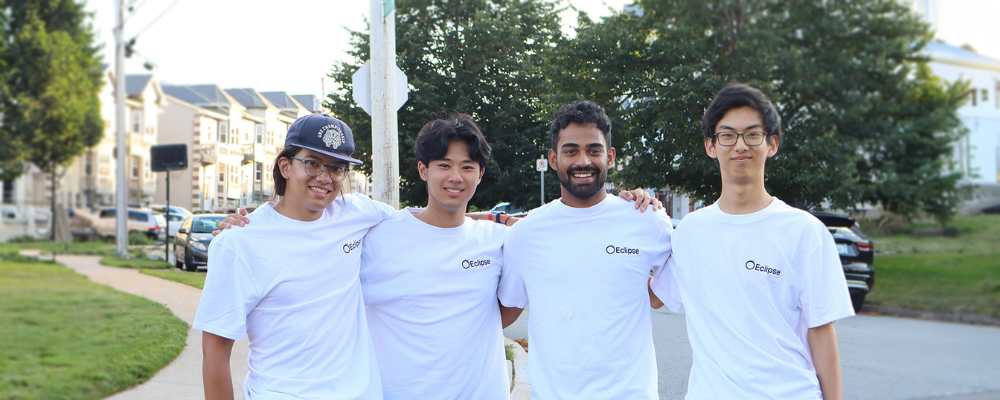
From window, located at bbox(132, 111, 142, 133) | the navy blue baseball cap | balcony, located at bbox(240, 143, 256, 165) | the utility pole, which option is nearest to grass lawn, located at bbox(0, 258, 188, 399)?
window, located at bbox(132, 111, 142, 133)

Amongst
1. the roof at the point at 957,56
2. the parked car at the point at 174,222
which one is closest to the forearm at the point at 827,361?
the roof at the point at 957,56

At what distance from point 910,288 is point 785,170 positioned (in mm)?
3217

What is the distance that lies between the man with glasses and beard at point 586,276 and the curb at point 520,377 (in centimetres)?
244

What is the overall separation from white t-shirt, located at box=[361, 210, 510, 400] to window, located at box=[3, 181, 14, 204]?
7.06 feet

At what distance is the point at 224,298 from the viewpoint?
7.73 ft

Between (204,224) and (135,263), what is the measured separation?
1.74ft

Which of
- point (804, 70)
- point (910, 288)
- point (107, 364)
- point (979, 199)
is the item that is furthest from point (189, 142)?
point (910, 288)

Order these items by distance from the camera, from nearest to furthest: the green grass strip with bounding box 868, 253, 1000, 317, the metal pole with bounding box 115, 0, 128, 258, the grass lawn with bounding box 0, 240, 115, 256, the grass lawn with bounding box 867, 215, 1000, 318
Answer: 1. the grass lawn with bounding box 0, 240, 115, 256
2. the metal pole with bounding box 115, 0, 128, 258
3. the grass lawn with bounding box 867, 215, 1000, 318
4. the green grass strip with bounding box 868, 253, 1000, 317

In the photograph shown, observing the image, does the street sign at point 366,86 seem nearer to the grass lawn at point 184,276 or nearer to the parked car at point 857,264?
the grass lawn at point 184,276

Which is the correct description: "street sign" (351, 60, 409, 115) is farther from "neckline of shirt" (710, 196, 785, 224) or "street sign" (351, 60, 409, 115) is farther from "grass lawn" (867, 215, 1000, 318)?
"grass lawn" (867, 215, 1000, 318)

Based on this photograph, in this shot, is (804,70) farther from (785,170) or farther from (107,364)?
(107,364)

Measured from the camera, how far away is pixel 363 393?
256cm

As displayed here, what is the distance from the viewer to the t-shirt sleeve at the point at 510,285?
290 centimetres

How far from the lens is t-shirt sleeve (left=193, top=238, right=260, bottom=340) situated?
2.35 m
